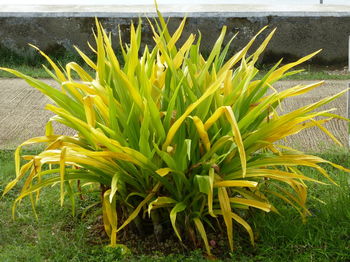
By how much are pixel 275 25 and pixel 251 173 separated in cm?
445

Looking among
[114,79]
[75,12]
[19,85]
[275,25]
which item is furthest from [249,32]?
[114,79]

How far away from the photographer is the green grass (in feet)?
11.2

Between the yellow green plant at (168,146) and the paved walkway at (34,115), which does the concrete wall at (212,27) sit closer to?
the paved walkway at (34,115)

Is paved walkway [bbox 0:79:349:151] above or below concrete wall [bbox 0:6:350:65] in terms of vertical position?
below

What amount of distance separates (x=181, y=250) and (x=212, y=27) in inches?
177

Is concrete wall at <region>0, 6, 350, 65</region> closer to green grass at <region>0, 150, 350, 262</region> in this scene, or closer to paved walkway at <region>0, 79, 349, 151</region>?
paved walkway at <region>0, 79, 349, 151</region>

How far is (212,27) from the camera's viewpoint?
7617mm

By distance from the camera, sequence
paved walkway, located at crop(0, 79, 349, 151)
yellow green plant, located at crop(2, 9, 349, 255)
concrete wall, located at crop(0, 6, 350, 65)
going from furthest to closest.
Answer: concrete wall, located at crop(0, 6, 350, 65) < paved walkway, located at crop(0, 79, 349, 151) < yellow green plant, located at crop(2, 9, 349, 255)

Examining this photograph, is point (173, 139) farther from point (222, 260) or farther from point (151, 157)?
point (222, 260)

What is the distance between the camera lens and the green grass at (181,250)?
3.42 metres

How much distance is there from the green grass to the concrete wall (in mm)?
3798

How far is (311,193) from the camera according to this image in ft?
13.4

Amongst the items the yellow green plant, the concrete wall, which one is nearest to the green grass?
the yellow green plant

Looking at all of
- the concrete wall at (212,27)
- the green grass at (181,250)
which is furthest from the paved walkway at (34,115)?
the green grass at (181,250)
